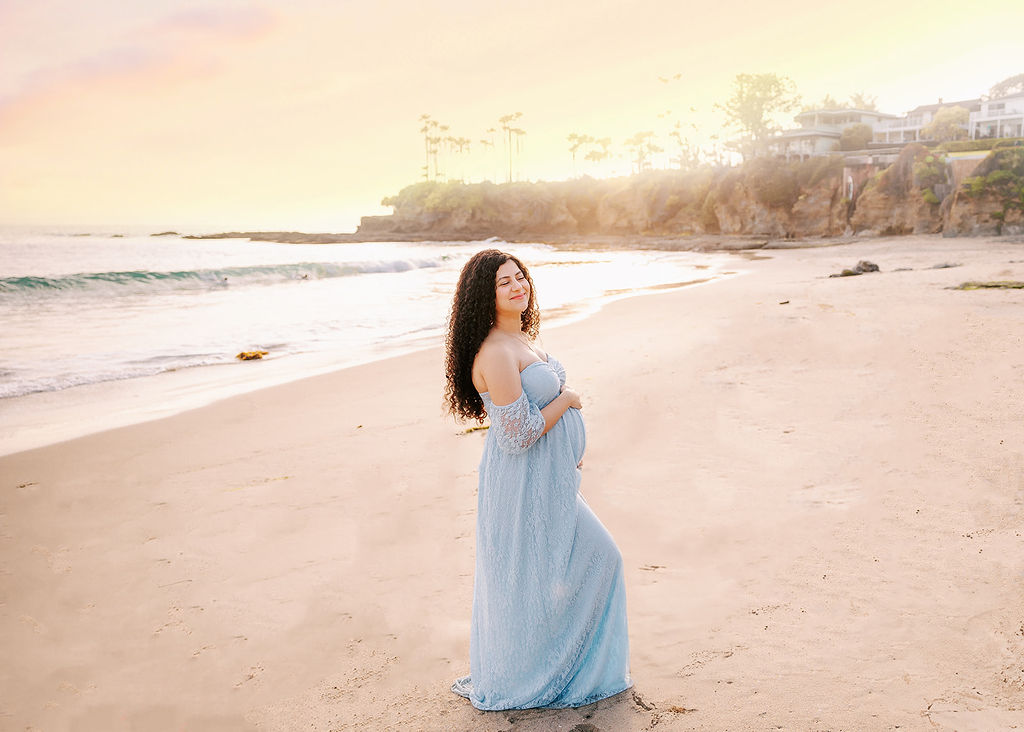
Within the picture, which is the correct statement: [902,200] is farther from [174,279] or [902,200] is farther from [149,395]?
[149,395]

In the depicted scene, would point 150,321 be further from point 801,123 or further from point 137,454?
point 801,123

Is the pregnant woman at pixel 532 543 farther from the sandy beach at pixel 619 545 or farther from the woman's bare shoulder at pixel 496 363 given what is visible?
the sandy beach at pixel 619 545

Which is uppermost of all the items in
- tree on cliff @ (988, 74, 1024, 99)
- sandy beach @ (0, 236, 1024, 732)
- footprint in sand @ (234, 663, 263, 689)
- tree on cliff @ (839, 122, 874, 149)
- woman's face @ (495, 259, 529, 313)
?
tree on cliff @ (988, 74, 1024, 99)

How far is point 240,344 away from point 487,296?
1250 cm

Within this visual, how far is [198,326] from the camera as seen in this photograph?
17.1m

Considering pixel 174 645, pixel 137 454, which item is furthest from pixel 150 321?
pixel 174 645

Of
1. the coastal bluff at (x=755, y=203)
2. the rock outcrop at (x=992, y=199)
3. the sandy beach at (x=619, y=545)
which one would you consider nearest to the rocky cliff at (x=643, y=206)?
the coastal bluff at (x=755, y=203)

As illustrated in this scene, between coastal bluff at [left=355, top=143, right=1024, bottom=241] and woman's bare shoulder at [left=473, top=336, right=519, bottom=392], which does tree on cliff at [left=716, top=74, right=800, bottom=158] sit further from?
woman's bare shoulder at [left=473, top=336, right=519, bottom=392]

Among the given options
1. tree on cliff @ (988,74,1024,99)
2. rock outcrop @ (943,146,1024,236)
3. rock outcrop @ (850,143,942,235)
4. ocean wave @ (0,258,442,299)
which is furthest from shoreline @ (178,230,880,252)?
tree on cliff @ (988,74,1024,99)

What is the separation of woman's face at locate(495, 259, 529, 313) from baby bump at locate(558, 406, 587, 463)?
1.71 ft

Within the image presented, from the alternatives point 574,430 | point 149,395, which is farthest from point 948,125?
point 574,430

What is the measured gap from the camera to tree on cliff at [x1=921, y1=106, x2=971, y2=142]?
5666cm

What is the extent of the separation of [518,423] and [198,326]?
53.8ft

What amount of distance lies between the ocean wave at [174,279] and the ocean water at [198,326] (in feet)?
0.23
